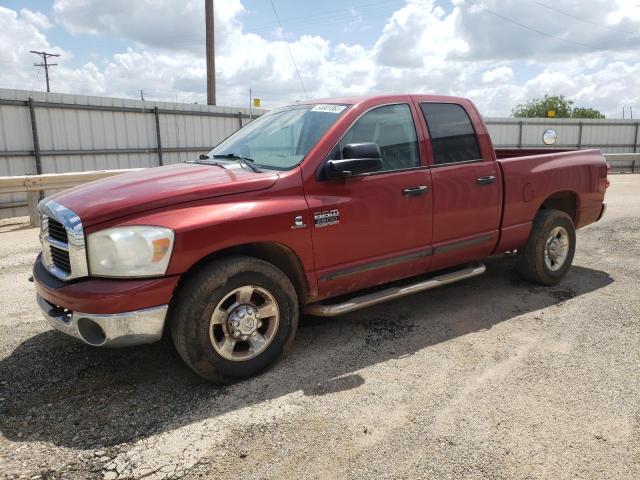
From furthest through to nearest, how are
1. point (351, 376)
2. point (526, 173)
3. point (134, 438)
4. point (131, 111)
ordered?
point (131, 111), point (526, 173), point (351, 376), point (134, 438)

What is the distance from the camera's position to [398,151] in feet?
13.8

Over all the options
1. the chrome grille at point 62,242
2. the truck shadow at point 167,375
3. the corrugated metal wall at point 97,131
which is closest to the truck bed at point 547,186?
the truck shadow at point 167,375

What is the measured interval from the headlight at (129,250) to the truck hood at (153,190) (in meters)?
0.12

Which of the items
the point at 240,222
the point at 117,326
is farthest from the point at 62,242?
the point at 240,222

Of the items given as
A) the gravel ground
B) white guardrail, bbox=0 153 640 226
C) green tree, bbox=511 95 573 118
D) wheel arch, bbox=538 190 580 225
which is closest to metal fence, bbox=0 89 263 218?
white guardrail, bbox=0 153 640 226

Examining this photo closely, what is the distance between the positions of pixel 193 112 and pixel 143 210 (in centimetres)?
1441

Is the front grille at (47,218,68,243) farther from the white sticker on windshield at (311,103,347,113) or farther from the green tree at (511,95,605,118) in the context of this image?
the green tree at (511,95,605,118)

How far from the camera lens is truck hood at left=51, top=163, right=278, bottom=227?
3113 mm

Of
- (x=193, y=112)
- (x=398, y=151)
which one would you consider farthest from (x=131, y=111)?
(x=398, y=151)

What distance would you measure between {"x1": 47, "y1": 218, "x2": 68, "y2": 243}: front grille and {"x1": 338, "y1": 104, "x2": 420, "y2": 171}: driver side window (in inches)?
80.8

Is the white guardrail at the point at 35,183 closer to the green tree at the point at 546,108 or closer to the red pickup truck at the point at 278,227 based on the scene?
the red pickup truck at the point at 278,227

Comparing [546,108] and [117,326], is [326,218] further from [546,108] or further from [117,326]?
[546,108]

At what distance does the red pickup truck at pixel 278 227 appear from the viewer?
3.07m

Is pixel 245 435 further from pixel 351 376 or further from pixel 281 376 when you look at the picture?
pixel 351 376
